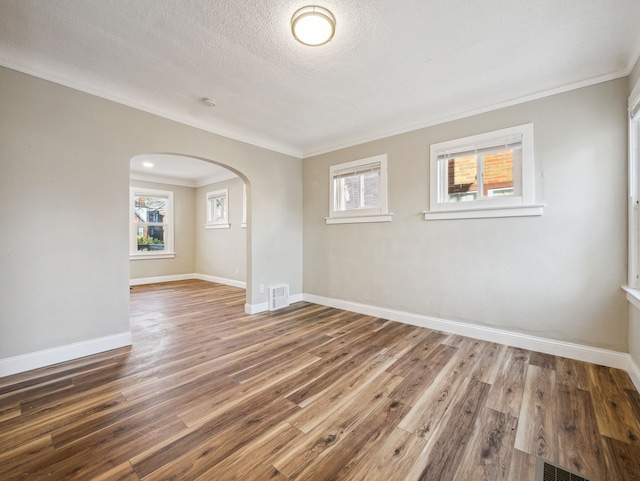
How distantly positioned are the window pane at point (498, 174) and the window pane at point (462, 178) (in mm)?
111

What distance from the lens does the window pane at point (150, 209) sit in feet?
21.8

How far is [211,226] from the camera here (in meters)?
6.98

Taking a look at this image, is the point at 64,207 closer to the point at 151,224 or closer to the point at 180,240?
the point at 151,224

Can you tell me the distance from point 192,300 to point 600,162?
5.82m

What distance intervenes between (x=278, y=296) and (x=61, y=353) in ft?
8.46

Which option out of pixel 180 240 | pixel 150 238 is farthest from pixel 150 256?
pixel 180 240

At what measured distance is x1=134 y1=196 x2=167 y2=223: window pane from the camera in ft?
21.8

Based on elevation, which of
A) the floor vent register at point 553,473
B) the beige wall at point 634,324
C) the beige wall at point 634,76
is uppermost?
the beige wall at point 634,76

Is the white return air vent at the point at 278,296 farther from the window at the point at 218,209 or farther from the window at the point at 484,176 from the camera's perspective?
the window at the point at 218,209

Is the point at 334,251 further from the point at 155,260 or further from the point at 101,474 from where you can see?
the point at 155,260

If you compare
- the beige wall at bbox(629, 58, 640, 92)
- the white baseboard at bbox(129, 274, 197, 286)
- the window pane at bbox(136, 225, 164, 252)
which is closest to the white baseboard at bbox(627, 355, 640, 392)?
the beige wall at bbox(629, 58, 640, 92)

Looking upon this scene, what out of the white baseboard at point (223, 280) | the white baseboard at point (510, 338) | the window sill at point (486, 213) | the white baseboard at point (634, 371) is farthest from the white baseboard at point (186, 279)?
the white baseboard at point (634, 371)

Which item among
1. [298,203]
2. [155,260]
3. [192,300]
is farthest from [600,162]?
[155,260]

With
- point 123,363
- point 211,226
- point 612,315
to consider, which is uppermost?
point 211,226
